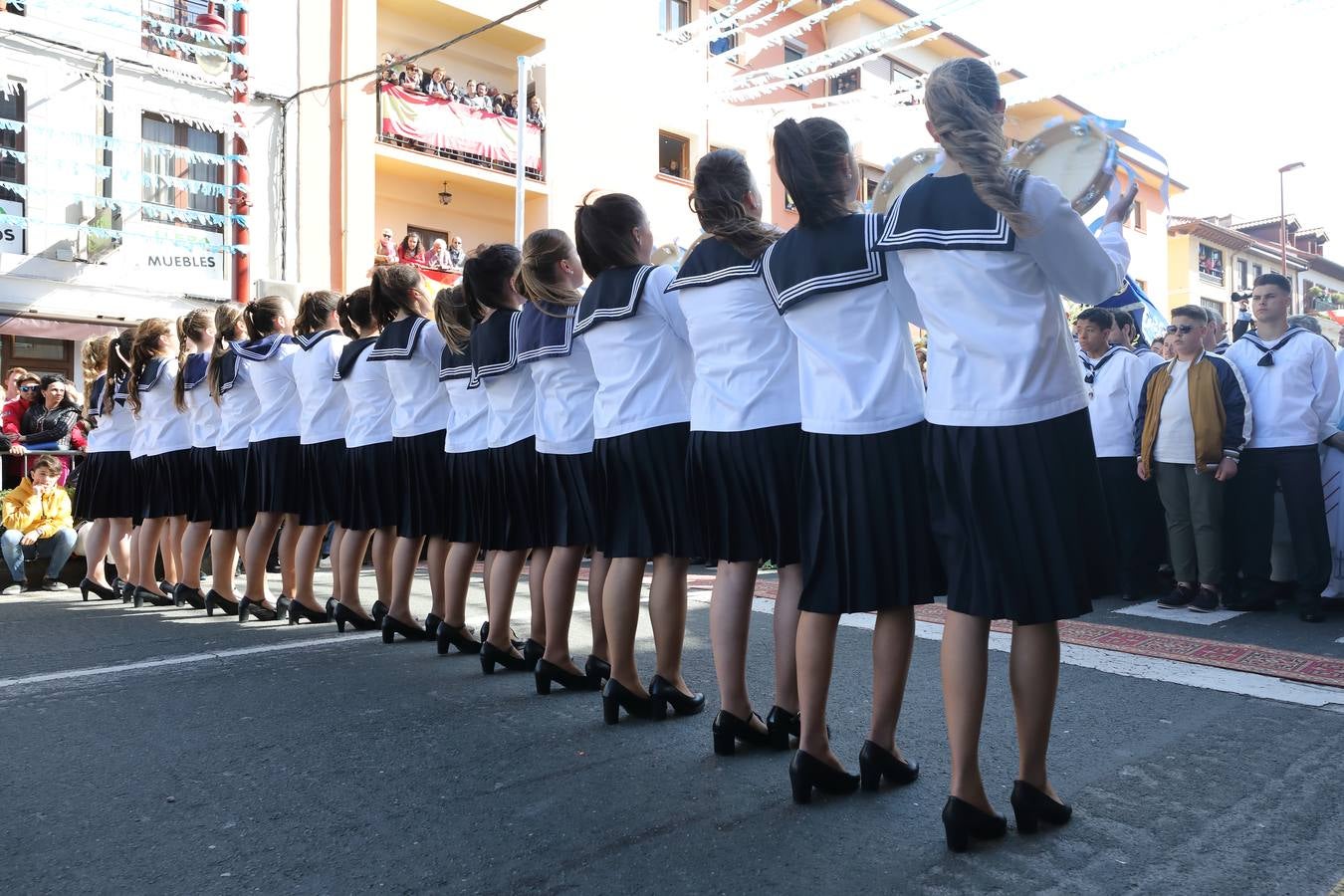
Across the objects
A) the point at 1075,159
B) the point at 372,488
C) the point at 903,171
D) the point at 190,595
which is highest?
the point at 903,171

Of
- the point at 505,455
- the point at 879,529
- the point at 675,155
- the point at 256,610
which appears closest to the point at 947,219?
the point at 879,529

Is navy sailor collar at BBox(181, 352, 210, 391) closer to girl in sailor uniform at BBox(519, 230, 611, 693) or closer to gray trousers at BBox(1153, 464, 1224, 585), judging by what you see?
girl in sailor uniform at BBox(519, 230, 611, 693)

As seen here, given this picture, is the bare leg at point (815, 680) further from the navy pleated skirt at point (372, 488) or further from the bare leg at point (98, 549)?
the bare leg at point (98, 549)

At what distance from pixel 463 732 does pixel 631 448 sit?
1.24 m

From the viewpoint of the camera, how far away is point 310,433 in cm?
620

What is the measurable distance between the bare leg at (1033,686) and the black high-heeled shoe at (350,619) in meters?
4.24

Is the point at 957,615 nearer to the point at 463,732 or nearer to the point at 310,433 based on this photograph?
the point at 463,732

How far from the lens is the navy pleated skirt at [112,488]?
7.63 meters

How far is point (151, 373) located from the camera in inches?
283

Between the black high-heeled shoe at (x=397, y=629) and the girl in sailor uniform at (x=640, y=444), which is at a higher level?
the girl in sailor uniform at (x=640, y=444)

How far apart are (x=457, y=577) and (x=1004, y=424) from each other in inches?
128

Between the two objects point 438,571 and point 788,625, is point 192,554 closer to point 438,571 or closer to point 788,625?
point 438,571

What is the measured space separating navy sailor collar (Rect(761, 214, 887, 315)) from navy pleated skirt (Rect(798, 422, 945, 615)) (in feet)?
1.51

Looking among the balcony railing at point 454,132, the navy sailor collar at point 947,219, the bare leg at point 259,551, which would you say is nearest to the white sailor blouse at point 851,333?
the navy sailor collar at point 947,219
